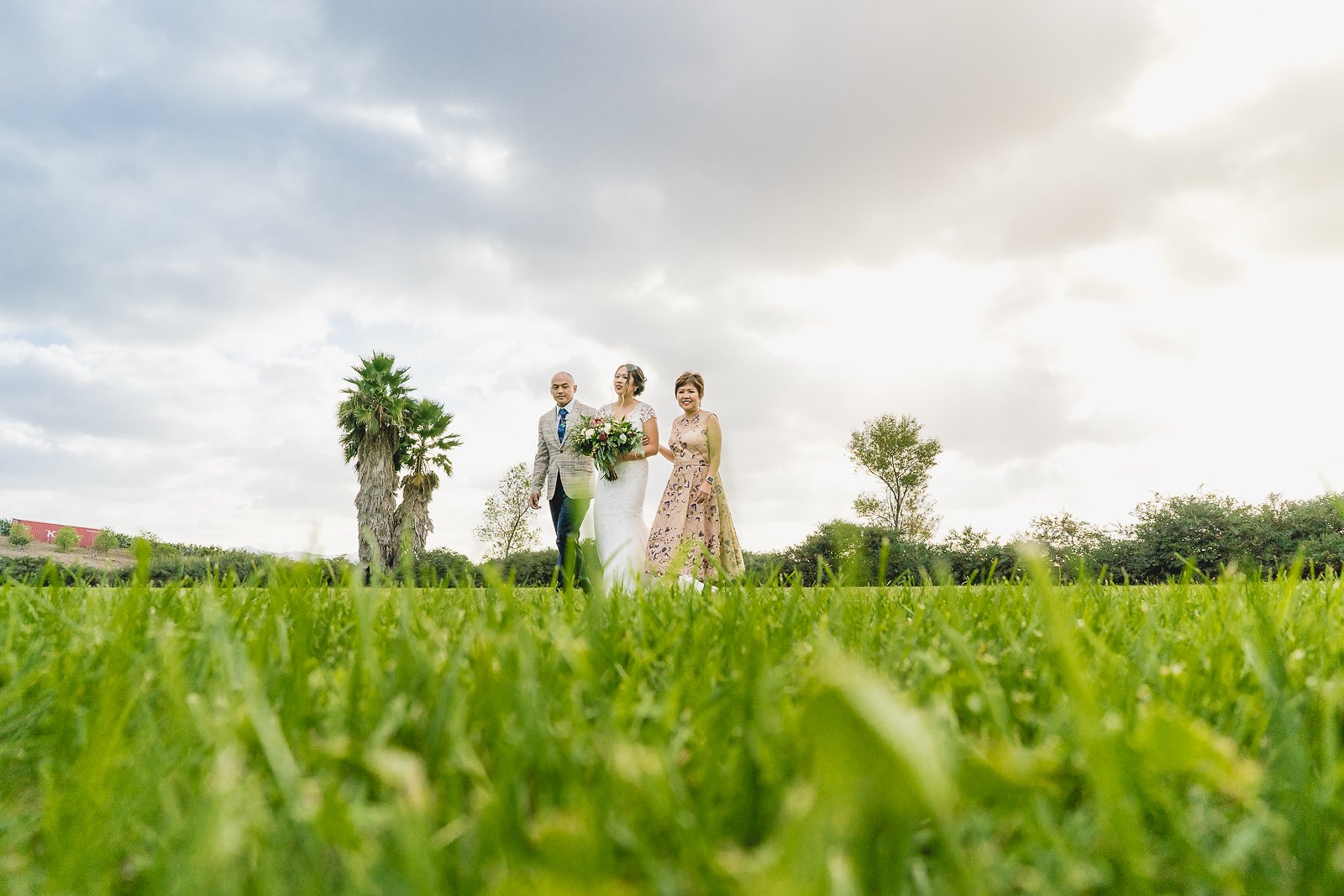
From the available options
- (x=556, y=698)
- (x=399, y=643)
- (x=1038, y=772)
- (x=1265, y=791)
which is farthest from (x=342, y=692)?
(x=1265, y=791)

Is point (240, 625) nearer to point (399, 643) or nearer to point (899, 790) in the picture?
point (399, 643)

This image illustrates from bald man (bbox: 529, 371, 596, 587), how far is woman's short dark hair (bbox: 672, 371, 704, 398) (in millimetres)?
1465

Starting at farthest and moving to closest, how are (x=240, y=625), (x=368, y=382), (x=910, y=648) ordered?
1. (x=368, y=382)
2. (x=240, y=625)
3. (x=910, y=648)

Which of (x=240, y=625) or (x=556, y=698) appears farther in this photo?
(x=240, y=625)

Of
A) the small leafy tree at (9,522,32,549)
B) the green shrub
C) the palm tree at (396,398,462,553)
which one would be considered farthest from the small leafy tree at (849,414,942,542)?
the small leafy tree at (9,522,32,549)

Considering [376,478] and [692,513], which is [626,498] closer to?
[692,513]

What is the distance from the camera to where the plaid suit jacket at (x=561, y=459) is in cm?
1242

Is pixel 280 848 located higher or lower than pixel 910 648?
lower

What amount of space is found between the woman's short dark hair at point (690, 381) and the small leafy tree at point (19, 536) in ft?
235

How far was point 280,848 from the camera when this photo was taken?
0.85 m

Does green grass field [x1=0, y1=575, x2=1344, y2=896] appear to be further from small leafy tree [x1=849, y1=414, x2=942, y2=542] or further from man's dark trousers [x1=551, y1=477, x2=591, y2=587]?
small leafy tree [x1=849, y1=414, x2=942, y2=542]

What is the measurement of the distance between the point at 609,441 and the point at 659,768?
10.7m

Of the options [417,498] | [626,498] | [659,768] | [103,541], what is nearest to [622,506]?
[626,498]

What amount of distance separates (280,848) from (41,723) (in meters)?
0.90
